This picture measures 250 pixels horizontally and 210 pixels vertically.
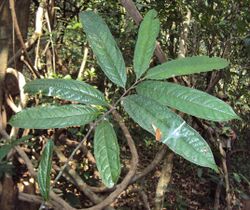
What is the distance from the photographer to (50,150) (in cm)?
54

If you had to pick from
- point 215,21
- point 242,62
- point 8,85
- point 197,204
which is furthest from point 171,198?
point 8,85

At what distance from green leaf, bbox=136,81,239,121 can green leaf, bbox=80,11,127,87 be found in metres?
0.05

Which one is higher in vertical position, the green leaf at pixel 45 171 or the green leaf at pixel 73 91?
the green leaf at pixel 73 91

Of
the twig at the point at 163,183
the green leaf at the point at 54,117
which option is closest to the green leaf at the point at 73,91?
the green leaf at the point at 54,117

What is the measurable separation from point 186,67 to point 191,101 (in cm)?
6

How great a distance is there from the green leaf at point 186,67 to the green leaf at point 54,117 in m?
0.10

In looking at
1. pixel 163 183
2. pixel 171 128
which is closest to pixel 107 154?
pixel 171 128

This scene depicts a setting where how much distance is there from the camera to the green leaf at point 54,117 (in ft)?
1.70

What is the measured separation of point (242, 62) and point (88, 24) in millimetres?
2108

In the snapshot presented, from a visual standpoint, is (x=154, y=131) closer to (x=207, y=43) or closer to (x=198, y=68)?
(x=198, y=68)

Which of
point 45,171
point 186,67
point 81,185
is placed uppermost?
point 186,67

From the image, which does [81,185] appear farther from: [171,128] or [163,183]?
[171,128]

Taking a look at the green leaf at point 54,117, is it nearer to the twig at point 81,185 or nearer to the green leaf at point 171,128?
the green leaf at point 171,128

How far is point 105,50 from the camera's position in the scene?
1.91ft
